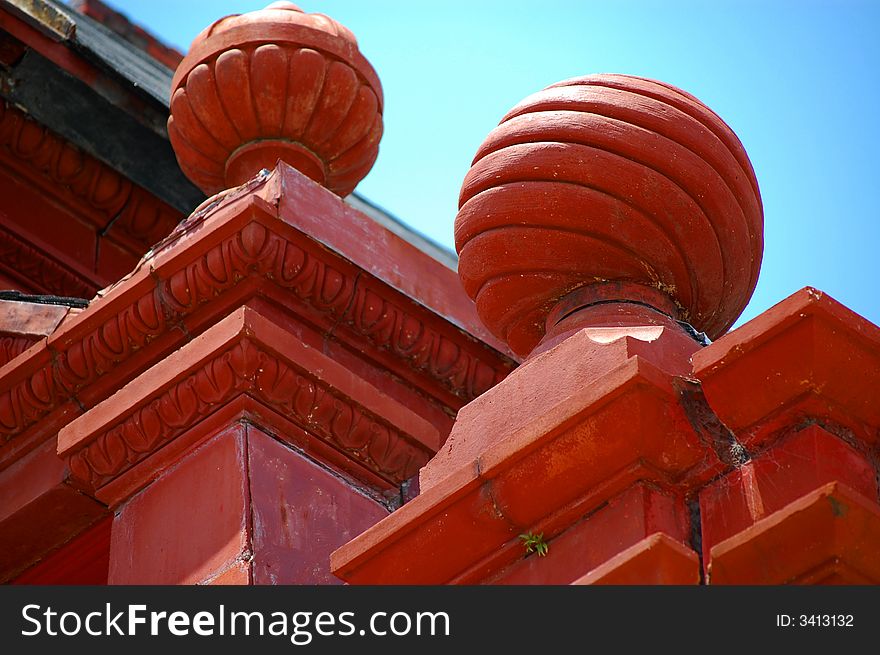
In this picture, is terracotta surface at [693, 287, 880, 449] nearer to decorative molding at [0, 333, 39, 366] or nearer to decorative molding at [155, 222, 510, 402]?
decorative molding at [155, 222, 510, 402]

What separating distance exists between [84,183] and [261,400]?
287cm

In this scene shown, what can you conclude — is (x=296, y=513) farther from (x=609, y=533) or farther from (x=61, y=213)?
(x=61, y=213)

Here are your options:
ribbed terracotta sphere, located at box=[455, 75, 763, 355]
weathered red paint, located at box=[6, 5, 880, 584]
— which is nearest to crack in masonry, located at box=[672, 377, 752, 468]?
weathered red paint, located at box=[6, 5, 880, 584]

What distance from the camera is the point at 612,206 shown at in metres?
4.61

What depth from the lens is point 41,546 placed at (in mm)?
5930

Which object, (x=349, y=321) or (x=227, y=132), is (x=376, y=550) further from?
(x=227, y=132)

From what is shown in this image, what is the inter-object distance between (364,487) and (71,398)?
3.13 ft

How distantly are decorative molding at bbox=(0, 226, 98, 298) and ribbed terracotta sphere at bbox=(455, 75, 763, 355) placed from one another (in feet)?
10.6

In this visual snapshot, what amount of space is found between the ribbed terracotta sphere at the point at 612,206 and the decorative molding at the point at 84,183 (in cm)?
336

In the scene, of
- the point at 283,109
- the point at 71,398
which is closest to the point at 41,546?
the point at 71,398

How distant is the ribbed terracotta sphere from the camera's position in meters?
4.62

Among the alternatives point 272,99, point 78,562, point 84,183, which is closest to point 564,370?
point 78,562

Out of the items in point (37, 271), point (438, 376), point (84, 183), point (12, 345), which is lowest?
point (438, 376)

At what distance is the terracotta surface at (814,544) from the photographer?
12.2 ft
